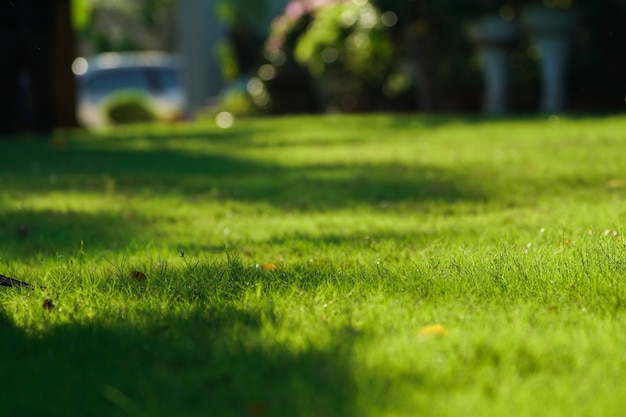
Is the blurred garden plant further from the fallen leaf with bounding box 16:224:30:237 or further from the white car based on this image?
the fallen leaf with bounding box 16:224:30:237

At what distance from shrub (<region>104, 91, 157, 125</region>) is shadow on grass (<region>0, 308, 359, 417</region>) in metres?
20.1

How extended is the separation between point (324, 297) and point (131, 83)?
26396 millimetres

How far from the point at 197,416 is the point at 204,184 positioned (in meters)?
5.57

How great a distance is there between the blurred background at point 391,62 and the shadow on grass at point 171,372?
24.5ft

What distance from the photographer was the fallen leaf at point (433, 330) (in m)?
3.00

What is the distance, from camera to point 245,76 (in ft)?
91.9

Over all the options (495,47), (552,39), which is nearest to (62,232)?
(552,39)

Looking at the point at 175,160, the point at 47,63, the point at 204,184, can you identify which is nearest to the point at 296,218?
the point at 204,184

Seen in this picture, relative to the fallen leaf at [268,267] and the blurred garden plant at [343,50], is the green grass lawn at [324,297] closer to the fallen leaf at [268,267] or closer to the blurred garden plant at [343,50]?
the fallen leaf at [268,267]

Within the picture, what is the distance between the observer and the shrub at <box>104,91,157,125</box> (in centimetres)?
2312

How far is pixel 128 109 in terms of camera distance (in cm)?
2311

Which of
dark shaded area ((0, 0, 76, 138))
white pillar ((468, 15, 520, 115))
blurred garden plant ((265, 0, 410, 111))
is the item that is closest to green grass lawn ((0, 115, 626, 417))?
dark shaded area ((0, 0, 76, 138))

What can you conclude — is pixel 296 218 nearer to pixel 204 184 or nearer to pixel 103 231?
pixel 103 231

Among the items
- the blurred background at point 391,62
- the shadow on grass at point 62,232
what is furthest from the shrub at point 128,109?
the shadow on grass at point 62,232
